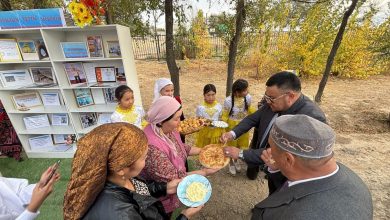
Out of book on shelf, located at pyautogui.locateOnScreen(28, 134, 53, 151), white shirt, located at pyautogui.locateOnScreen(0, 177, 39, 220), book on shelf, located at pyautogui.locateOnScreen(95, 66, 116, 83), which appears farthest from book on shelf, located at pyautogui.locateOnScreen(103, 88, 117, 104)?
white shirt, located at pyautogui.locateOnScreen(0, 177, 39, 220)

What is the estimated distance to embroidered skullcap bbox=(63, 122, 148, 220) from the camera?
124 centimetres

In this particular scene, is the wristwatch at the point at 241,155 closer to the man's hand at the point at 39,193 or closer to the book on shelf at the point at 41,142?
the man's hand at the point at 39,193

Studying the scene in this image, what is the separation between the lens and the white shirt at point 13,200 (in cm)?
174

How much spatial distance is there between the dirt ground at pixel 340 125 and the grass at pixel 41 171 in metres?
0.88

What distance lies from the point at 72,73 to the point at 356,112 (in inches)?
339

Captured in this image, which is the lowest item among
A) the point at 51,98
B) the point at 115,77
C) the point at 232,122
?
the point at 232,122

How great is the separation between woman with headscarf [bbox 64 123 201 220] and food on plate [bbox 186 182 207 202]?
564 mm

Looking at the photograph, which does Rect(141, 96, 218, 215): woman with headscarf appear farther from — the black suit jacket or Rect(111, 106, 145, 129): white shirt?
Rect(111, 106, 145, 129): white shirt

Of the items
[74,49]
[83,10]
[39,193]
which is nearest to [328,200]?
[39,193]

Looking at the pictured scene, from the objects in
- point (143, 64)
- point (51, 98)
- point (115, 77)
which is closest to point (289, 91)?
point (115, 77)

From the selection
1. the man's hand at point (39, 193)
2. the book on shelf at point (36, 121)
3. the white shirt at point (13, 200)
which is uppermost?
the man's hand at point (39, 193)

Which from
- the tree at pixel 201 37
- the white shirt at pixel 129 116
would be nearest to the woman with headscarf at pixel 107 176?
the white shirt at pixel 129 116

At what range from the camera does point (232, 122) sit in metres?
4.20

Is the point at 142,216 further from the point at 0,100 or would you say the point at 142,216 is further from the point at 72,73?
the point at 0,100
